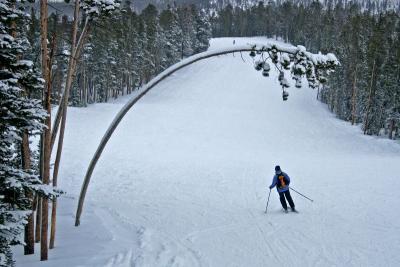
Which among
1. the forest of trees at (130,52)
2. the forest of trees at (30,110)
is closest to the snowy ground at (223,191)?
the forest of trees at (30,110)

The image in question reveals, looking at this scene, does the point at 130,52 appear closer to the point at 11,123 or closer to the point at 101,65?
the point at 101,65

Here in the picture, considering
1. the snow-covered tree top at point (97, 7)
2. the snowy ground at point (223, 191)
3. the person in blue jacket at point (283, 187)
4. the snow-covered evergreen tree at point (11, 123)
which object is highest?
the snow-covered tree top at point (97, 7)

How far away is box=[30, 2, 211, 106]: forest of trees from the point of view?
57094 mm

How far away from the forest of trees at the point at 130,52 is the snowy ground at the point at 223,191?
10.3 meters

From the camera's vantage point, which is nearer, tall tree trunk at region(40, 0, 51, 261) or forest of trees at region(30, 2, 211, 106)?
tall tree trunk at region(40, 0, 51, 261)

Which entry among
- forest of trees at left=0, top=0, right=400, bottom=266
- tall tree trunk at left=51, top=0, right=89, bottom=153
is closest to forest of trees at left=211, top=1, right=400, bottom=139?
forest of trees at left=0, top=0, right=400, bottom=266

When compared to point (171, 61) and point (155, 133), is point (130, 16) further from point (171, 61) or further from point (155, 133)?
point (155, 133)

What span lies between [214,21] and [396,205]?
136976 millimetres

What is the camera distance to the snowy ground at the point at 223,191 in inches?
417

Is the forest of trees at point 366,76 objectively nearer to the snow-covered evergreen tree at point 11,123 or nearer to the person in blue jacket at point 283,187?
the person in blue jacket at point 283,187

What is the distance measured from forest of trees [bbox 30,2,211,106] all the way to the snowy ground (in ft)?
33.9

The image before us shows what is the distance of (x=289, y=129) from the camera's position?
144 ft

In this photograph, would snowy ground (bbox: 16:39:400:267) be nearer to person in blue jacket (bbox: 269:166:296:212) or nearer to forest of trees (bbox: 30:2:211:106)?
person in blue jacket (bbox: 269:166:296:212)

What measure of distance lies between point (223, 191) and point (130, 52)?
50501 mm
